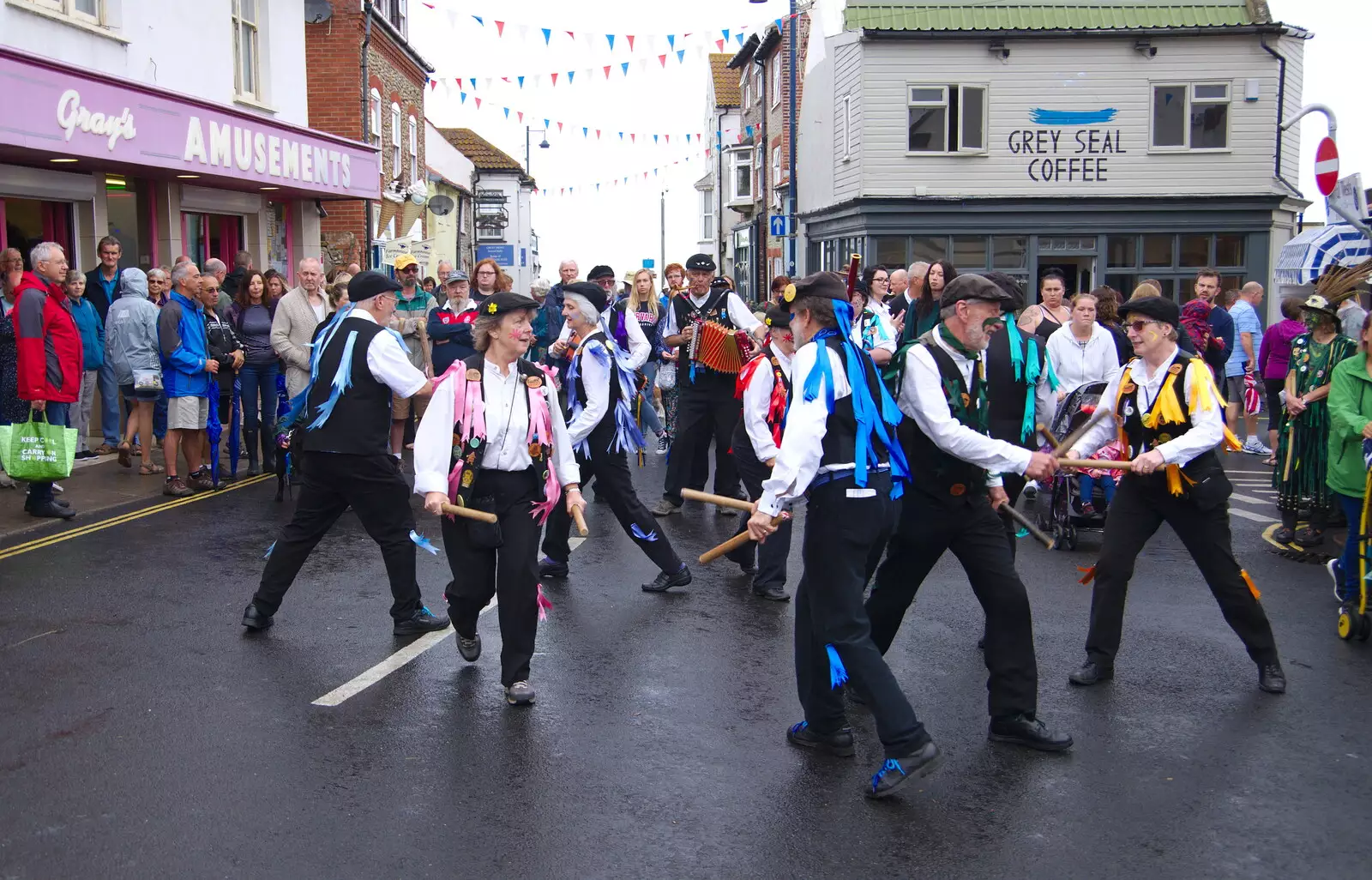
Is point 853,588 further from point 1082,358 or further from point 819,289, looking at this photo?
point 1082,358

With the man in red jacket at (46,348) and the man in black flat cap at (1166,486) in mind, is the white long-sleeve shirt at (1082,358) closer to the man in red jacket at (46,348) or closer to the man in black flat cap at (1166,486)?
the man in black flat cap at (1166,486)

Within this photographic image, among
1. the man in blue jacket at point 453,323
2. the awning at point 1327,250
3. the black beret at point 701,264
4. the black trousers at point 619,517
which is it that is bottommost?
the black trousers at point 619,517

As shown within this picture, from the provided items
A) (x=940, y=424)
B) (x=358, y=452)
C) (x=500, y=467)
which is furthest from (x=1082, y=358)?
(x=358, y=452)

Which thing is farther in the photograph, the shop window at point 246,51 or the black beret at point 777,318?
the shop window at point 246,51

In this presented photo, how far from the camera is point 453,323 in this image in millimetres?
12375

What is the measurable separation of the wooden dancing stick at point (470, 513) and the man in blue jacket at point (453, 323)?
6678mm

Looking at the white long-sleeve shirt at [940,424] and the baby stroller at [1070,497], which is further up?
the white long-sleeve shirt at [940,424]

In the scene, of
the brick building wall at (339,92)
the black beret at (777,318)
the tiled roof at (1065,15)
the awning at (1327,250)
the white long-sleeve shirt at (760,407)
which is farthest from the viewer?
the tiled roof at (1065,15)

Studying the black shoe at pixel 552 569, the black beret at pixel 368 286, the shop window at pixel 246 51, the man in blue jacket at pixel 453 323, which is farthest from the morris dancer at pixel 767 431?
the shop window at pixel 246 51

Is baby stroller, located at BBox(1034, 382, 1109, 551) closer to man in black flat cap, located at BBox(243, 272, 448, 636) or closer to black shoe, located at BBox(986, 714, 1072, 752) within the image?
black shoe, located at BBox(986, 714, 1072, 752)

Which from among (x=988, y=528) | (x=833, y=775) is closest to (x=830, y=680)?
(x=833, y=775)

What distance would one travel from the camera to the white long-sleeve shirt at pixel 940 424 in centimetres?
511

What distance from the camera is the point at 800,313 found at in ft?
16.6

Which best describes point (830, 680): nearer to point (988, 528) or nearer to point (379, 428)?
point (988, 528)
